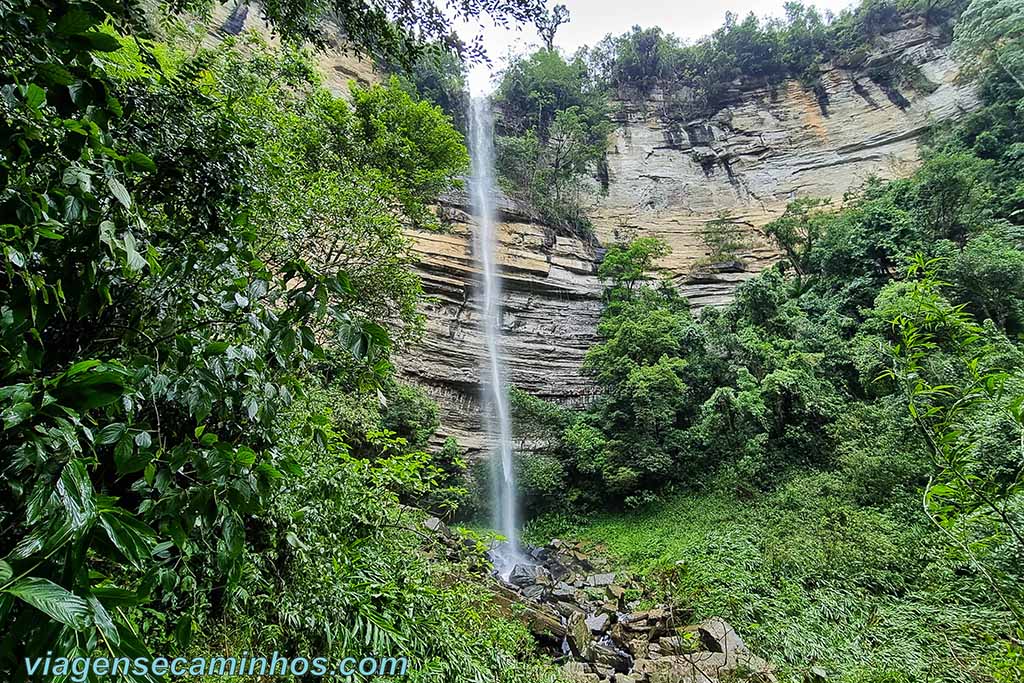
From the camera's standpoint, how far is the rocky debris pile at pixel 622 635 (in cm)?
414

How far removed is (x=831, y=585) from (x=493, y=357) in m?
8.31

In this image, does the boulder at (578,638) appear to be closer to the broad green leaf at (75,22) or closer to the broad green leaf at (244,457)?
the broad green leaf at (244,457)

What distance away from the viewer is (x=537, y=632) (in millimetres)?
4680

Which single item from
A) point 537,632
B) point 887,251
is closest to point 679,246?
point 887,251

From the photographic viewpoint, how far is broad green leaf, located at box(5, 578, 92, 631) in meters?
0.44

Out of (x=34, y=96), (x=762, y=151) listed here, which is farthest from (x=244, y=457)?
(x=762, y=151)

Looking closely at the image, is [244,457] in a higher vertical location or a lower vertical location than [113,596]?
higher

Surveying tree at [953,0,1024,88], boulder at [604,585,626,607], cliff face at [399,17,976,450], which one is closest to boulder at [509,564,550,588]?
boulder at [604,585,626,607]

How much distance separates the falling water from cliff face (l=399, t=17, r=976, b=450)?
352 millimetres

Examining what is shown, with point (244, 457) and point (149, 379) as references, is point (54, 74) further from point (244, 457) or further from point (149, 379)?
point (244, 457)

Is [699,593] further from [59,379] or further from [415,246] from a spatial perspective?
[415,246]

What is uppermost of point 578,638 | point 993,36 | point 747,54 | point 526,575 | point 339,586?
point 747,54

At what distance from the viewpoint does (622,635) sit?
5.34 m

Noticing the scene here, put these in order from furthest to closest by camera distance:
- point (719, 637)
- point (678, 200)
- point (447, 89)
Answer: point (678, 200) → point (447, 89) → point (719, 637)
